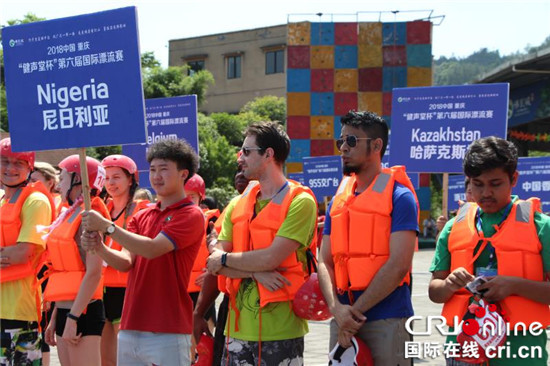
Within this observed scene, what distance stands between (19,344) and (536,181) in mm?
9978

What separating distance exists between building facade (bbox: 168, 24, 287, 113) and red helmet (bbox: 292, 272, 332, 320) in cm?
5562

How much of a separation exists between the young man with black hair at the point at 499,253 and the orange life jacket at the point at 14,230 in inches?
109

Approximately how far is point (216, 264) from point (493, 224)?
155 centimetres

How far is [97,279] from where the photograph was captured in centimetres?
511

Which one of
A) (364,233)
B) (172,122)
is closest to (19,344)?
(364,233)

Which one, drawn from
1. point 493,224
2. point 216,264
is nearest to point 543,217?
point 493,224

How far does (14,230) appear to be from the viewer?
217 inches

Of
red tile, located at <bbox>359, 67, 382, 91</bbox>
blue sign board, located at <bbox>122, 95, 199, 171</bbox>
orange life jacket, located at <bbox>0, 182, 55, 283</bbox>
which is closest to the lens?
orange life jacket, located at <bbox>0, 182, 55, 283</bbox>

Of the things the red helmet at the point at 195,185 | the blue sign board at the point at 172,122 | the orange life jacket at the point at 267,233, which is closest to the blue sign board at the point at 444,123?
the red helmet at the point at 195,185

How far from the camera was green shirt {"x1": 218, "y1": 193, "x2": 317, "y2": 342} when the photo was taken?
4.56 metres

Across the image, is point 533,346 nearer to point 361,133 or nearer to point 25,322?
point 361,133

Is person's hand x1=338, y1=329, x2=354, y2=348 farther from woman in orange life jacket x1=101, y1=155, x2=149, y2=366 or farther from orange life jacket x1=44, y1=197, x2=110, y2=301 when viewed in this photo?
woman in orange life jacket x1=101, y1=155, x2=149, y2=366

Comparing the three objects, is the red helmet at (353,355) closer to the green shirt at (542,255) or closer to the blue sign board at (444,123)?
the green shirt at (542,255)

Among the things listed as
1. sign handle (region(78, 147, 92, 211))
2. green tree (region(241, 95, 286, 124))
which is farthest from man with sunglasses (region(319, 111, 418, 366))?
green tree (region(241, 95, 286, 124))
